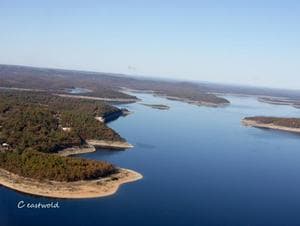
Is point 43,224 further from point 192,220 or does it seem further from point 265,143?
point 265,143

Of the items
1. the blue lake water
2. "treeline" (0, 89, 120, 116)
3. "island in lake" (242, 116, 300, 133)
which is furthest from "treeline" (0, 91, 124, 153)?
"island in lake" (242, 116, 300, 133)

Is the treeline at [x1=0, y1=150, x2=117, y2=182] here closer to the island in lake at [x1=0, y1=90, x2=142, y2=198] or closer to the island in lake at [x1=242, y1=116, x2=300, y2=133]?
the island in lake at [x1=0, y1=90, x2=142, y2=198]

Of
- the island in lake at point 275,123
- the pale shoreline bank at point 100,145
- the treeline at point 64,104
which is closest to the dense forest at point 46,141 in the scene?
the pale shoreline bank at point 100,145

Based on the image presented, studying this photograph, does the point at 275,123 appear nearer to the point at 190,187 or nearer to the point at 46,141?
the point at 46,141

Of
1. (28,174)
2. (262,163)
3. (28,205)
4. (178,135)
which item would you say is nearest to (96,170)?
(28,174)

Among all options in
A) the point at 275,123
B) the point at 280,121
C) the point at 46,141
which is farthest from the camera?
the point at 280,121

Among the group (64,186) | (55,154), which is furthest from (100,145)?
(64,186)

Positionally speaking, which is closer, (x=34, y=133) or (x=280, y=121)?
(x=34, y=133)
